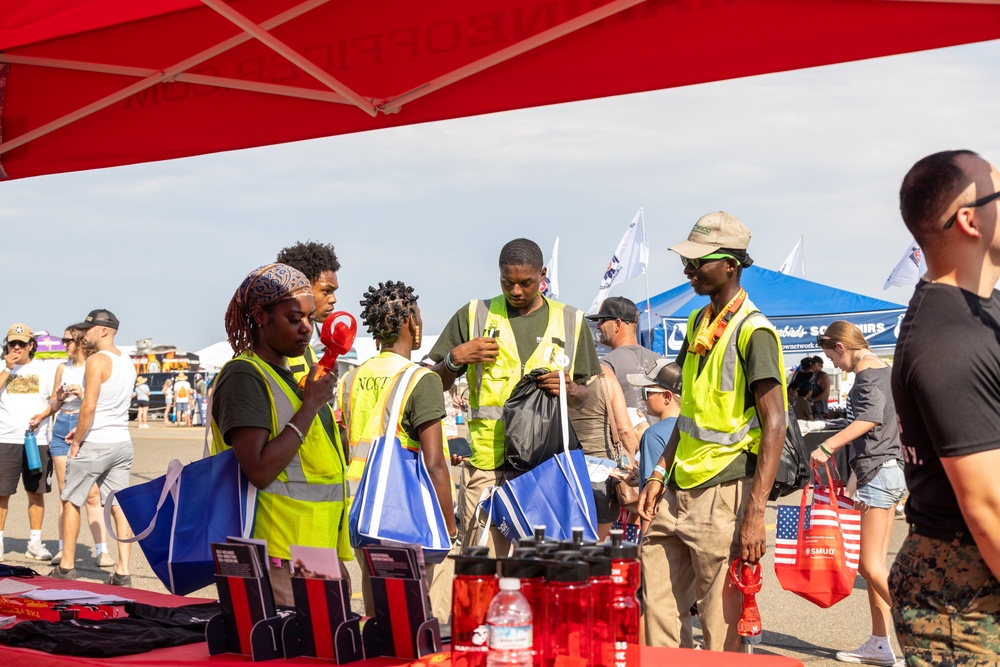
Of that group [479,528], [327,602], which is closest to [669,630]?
[479,528]

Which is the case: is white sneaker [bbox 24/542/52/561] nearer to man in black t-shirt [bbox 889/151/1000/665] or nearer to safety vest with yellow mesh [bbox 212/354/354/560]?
safety vest with yellow mesh [bbox 212/354/354/560]

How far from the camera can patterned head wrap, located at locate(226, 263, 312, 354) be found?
362 centimetres

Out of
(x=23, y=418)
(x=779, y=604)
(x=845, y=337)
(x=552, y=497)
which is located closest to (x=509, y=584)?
(x=552, y=497)

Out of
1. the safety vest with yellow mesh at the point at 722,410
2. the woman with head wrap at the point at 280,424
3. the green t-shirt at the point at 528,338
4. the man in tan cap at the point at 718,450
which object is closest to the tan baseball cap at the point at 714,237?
the man in tan cap at the point at 718,450

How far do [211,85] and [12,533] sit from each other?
29.0 ft

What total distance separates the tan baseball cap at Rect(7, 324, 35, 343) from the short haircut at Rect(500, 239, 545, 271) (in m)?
6.33

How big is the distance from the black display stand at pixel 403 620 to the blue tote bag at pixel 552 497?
2.01m

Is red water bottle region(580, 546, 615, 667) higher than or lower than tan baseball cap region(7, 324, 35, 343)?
lower

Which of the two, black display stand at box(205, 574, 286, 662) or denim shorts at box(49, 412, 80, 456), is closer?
black display stand at box(205, 574, 286, 662)

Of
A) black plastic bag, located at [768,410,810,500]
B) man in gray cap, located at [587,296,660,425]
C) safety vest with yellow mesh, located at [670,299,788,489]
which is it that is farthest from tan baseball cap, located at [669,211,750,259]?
man in gray cap, located at [587,296,660,425]

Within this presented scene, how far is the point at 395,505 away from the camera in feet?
14.6

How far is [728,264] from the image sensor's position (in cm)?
446

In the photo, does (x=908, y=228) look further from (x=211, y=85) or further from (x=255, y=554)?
(x=211, y=85)

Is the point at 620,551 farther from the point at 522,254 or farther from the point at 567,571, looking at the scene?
the point at 522,254
